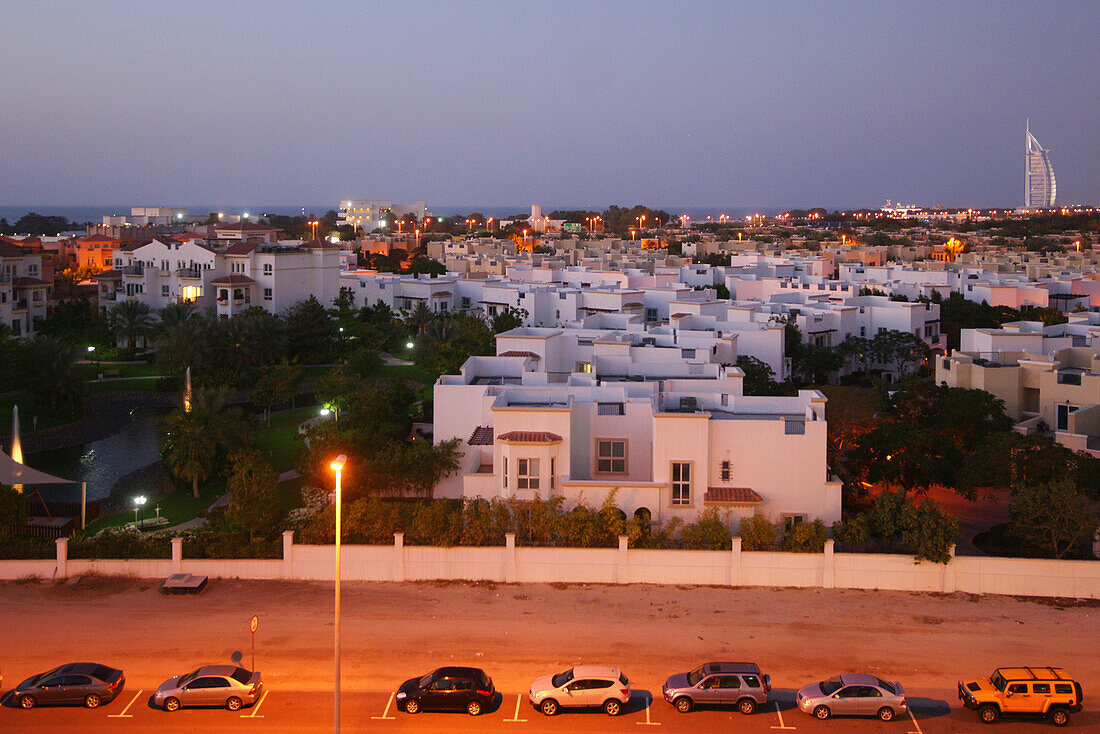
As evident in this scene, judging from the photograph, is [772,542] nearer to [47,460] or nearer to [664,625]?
[664,625]

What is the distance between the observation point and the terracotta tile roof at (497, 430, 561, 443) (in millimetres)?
20656

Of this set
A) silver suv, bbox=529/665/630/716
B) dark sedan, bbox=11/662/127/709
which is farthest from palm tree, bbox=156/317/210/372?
silver suv, bbox=529/665/630/716

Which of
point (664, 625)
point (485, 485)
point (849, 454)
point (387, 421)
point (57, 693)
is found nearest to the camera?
point (57, 693)

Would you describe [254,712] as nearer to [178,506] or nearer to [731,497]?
[731,497]

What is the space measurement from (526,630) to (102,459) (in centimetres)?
2010

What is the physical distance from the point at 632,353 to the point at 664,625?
15993 millimetres

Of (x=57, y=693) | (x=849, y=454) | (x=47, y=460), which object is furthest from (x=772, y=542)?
(x=47, y=460)

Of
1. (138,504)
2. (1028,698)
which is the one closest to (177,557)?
(138,504)

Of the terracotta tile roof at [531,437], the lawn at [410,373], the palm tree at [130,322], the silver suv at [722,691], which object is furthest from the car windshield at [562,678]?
the palm tree at [130,322]

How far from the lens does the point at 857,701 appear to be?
1390 centimetres

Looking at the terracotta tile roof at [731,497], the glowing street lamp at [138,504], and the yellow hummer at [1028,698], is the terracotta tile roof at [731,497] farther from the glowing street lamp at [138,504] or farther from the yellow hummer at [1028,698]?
the glowing street lamp at [138,504]

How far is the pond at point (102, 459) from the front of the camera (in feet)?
92.5

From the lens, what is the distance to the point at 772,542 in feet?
63.9

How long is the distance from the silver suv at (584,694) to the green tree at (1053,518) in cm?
993
